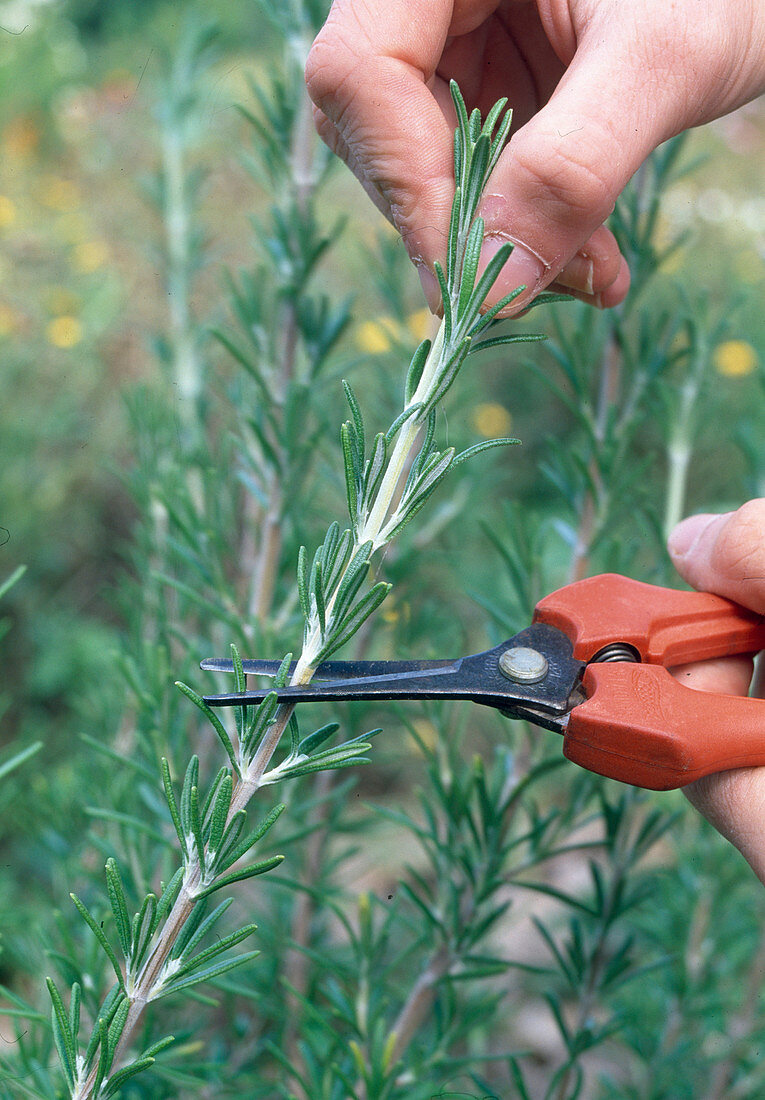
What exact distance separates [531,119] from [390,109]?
0.38 feet

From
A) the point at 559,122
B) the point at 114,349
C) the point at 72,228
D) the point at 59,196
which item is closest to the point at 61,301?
the point at 114,349

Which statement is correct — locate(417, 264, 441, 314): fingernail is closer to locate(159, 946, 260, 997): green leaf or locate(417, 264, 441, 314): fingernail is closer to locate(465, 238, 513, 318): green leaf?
locate(465, 238, 513, 318): green leaf

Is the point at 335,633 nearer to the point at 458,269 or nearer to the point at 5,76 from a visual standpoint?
the point at 458,269

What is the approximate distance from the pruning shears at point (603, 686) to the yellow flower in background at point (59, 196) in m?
3.18

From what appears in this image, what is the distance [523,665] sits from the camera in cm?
74

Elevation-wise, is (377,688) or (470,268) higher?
(470,268)

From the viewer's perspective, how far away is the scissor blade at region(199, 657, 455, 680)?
67cm

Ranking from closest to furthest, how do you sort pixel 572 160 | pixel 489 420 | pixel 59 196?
pixel 572 160 < pixel 489 420 < pixel 59 196

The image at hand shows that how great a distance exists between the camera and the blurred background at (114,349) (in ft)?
4.79

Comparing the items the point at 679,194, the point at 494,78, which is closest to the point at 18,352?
the point at 494,78

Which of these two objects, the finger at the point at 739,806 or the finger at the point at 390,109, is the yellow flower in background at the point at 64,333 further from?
the finger at the point at 739,806

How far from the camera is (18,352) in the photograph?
108 inches

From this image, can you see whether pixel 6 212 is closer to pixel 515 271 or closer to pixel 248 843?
pixel 515 271

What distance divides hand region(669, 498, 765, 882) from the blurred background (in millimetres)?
246
